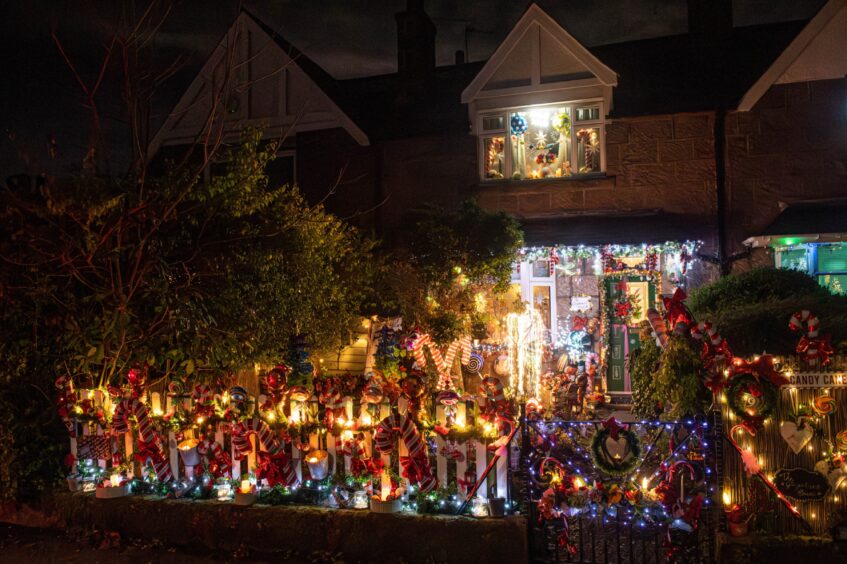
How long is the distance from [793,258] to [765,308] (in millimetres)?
6105

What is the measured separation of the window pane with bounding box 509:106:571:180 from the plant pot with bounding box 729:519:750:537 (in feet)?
30.0

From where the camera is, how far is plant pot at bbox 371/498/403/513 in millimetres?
5637

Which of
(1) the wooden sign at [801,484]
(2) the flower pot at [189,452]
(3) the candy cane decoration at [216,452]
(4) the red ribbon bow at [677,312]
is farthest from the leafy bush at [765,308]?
(2) the flower pot at [189,452]

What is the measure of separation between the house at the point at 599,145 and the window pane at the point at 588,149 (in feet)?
0.10

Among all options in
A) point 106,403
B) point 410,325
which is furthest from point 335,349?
point 106,403

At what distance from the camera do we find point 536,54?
13.1 m

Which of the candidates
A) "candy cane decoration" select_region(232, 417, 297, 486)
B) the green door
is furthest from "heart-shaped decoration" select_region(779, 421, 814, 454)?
the green door

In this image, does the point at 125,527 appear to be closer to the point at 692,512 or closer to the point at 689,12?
the point at 692,512

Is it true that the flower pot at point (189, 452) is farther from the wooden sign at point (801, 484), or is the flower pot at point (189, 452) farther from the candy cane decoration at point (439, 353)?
the wooden sign at point (801, 484)

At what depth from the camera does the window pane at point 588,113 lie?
12984mm

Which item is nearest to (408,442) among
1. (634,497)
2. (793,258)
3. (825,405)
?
(634,497)

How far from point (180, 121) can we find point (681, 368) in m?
13.8

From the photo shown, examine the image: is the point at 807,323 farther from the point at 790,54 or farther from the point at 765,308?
the point at 790,54

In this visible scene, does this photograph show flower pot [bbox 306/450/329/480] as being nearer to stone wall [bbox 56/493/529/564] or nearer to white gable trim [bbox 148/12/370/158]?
stone wall [bbox 56/493/529/564]
